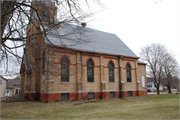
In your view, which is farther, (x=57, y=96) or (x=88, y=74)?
(x=88, y=74)

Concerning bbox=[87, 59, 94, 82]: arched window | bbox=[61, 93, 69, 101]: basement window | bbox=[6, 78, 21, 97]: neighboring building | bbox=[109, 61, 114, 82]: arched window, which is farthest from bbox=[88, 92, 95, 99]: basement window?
bbox=[6, 78, 21, 97]: neighboring building

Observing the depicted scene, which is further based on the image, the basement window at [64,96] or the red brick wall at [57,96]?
the basement window at [64,96]

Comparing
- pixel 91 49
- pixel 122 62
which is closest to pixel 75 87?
pixel 91 49

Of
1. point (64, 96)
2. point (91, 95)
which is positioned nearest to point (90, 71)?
point (91, 95)

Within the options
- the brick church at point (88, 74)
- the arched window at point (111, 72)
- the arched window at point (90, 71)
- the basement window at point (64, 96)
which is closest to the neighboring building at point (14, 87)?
the brick church at point (88, 74)

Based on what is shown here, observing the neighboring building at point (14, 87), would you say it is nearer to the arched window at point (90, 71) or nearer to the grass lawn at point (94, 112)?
the arched window at point (90, 71)

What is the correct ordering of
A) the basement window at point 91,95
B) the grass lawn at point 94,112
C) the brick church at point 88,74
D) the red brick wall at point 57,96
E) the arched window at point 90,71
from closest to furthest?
the grass lawn at point 94,112 < the red brick wall at point 57,96 < the brick church at point 88,74 < the basement window at point 91,95 < the arched window at point 90,71

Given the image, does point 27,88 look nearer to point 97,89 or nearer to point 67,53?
point 67,53

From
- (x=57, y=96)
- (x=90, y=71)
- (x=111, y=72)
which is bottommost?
Answer: (x=57, y=96)

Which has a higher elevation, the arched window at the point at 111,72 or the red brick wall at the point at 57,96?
the arched window at the point at 111,72

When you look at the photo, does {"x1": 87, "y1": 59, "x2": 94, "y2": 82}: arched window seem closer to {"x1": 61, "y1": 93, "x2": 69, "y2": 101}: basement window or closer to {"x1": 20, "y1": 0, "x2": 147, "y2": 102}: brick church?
{"x1": 20, "y1": 0, "x2": 147, "y2": 102}: brick church

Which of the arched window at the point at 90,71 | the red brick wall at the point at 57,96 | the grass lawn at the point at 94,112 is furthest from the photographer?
the arched window at the point at 90,71

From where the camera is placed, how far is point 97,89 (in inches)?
890

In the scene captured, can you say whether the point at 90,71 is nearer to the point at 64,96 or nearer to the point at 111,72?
the point at 111,72
